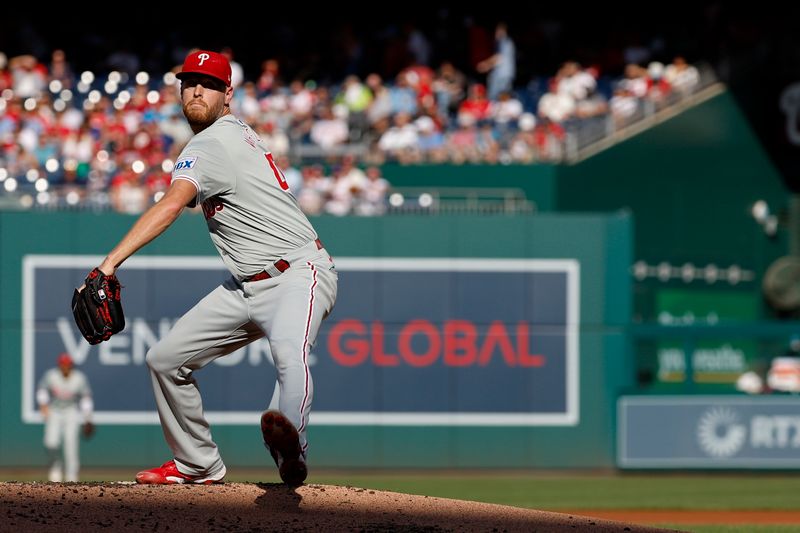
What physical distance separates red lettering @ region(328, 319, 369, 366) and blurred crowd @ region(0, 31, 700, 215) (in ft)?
4.75

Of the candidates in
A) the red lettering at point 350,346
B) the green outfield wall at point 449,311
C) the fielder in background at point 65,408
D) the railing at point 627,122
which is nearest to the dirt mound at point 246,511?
the fielder in background at point 65,408

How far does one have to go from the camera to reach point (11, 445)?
628 inches

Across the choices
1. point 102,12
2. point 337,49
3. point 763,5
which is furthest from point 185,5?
point 763,5

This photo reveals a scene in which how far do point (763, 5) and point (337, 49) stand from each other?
7.00 metres

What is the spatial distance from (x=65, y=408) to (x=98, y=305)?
9539 millimetres

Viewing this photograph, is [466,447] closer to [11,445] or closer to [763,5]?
[11,445]

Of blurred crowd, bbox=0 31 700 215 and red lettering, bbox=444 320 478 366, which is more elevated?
blurred crowd, bbox=0 31 700 215

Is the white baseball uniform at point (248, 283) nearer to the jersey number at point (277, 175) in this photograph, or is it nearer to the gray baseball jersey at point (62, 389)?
the jersey number at point (277, 175)

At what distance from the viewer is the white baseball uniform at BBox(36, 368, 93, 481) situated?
1456 centimetres

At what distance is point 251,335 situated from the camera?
608cm

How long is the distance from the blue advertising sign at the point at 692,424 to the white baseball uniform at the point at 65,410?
252 inches

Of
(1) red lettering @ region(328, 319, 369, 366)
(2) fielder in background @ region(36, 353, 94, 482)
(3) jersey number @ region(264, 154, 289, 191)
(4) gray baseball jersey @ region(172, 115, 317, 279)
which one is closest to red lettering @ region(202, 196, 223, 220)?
(4) gray baseball jersey @ region(172, 115, 317, 279)

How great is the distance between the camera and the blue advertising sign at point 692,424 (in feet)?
52.9

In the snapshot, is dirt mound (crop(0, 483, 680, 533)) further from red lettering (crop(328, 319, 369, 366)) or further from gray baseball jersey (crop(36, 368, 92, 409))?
red lettering (crop(328, 319, 369, 366))
